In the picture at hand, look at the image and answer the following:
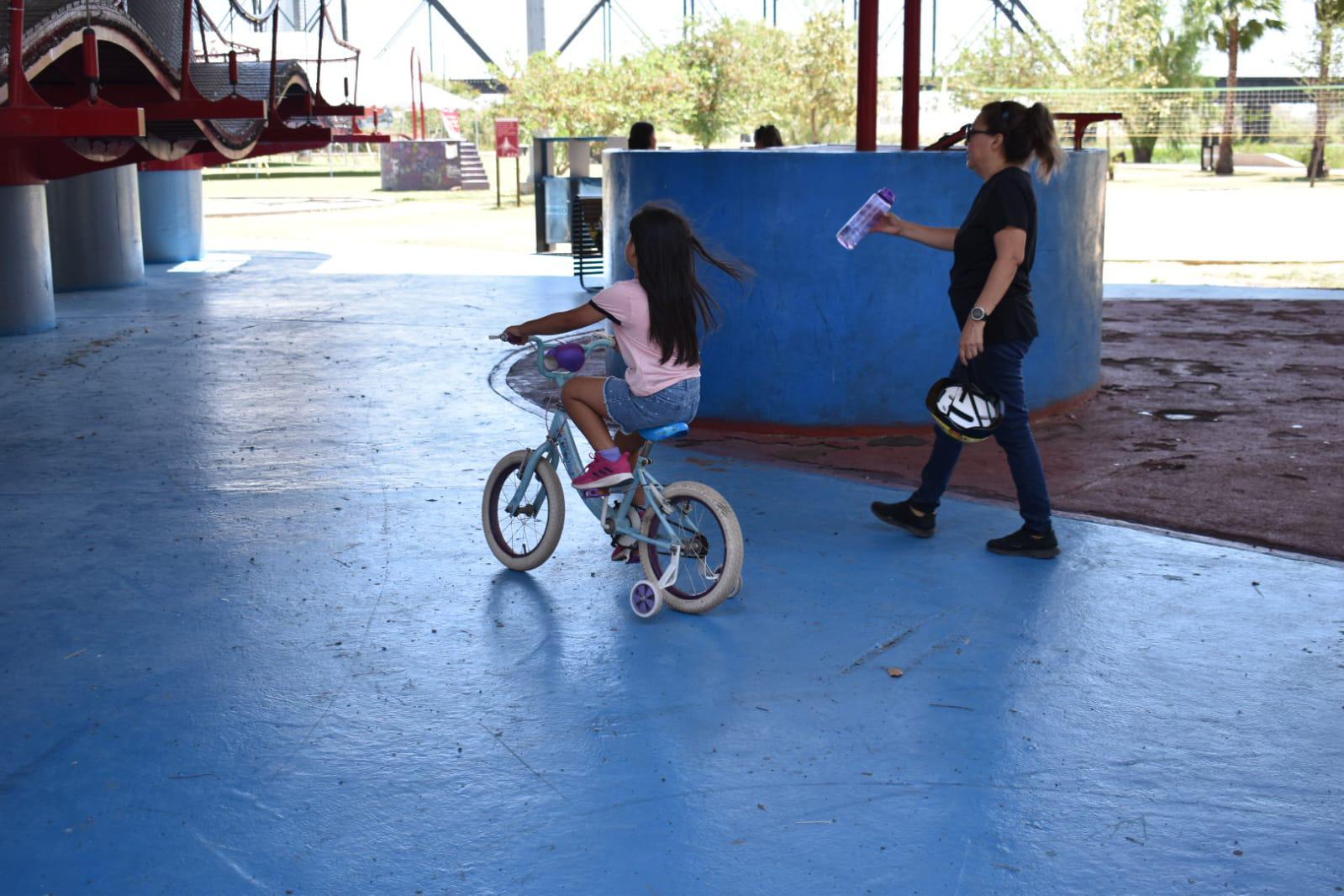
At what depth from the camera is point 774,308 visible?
7996mm

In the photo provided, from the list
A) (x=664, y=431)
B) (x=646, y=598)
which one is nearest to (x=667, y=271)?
(x=664, y=431)

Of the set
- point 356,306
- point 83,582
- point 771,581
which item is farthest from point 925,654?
point 356,306

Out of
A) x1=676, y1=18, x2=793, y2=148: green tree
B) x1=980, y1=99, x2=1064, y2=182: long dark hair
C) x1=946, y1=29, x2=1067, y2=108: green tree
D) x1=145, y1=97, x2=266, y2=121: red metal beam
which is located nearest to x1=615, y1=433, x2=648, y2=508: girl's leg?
x1=980, y1=99, x2=1064, y2=182: long dark hair

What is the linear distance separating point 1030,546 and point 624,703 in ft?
7.29

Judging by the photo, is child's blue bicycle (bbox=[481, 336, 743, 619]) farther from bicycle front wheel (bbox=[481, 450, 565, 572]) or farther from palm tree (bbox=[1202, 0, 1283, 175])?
palm tree (bbox=[1202, 0, 1283, 175])

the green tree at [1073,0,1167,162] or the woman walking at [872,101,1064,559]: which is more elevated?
the green tree at [1073,0,1167,162]

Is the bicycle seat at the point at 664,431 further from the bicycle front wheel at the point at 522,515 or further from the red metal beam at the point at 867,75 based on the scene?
the red metal beam at the point at 867,75

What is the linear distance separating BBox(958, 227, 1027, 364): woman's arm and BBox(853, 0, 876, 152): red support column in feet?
8.77

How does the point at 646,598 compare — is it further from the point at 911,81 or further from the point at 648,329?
the point at 911,81

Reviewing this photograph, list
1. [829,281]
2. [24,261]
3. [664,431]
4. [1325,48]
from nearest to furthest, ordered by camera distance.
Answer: [664,431], [829,281], [24,261], [1325,48]

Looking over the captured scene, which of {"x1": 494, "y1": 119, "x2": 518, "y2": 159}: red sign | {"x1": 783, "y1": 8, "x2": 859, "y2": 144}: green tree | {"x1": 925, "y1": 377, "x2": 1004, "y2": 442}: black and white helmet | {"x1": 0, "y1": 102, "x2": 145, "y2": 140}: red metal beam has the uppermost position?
{"x1": 783, "y1": 8, "x2": 859, "y2": 144}: green tree

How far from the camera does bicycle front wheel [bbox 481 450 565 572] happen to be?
18.2 feet

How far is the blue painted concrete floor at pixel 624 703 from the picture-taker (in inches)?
136

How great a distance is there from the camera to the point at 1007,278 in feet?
18.3
